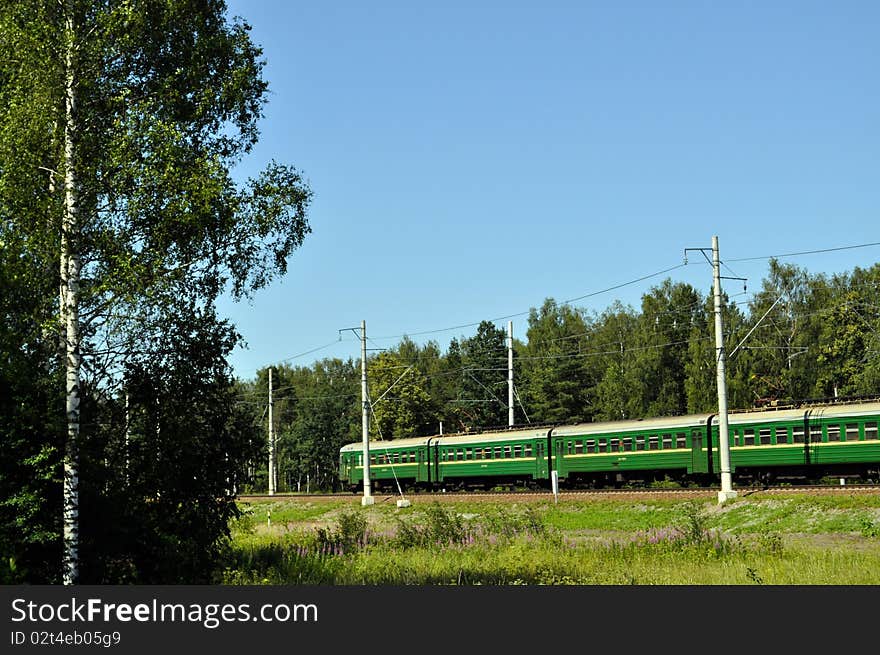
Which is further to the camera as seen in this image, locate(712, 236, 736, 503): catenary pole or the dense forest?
the dense forest

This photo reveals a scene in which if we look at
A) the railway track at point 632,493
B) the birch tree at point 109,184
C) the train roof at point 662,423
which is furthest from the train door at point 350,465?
the birch tree at point 109,184

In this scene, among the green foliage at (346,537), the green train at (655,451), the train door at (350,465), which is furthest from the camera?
the train door at (350,465)

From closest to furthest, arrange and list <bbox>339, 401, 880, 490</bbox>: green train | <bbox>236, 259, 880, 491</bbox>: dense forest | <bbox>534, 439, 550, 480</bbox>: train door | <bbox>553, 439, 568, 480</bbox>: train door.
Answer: <bbox>339, 401, 880, 490</bbox>: green train, <bbox>553, 439, 568, 480</bbox>: train door, <bbox>534, 439, 550, 480</bbox>: train door, <bbox>236, 259, 880, 491</bbox>: dense forest

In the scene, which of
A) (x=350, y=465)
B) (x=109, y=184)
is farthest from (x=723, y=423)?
(x=350, y=465)

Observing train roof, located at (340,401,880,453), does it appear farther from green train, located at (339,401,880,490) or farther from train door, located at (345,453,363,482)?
train door, located at (345,453,363,482)

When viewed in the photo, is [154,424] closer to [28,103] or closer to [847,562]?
[28,103]

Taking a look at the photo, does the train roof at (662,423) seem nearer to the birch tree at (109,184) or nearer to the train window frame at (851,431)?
the train window frame at (851,431)

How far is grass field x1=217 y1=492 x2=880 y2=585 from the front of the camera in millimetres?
22031

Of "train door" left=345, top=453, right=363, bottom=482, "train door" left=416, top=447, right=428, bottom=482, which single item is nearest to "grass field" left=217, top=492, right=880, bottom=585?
"train door" left=416, top=447, right=428, bottom=482

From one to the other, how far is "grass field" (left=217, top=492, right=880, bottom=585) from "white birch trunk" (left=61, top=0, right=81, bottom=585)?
3775mm

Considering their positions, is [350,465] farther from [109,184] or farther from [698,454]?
[109,184]

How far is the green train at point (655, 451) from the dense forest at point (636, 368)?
44.2 ft

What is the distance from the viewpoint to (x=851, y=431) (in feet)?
134

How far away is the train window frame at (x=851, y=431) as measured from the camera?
4059 centimetres
